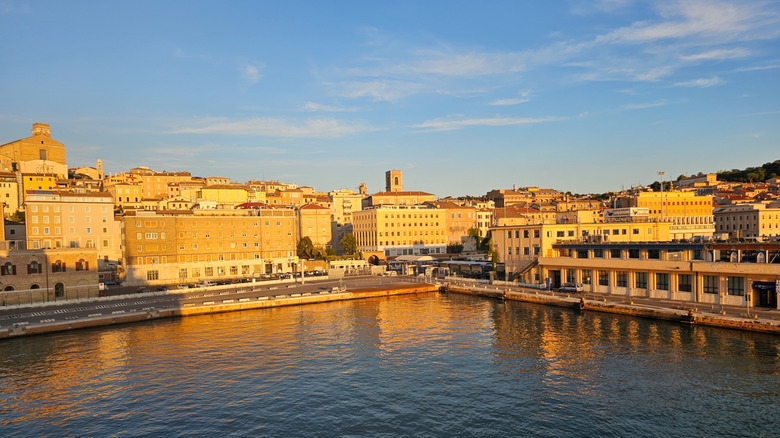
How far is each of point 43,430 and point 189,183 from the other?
116 meters

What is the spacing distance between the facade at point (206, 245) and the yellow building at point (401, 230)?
2229 centimetres

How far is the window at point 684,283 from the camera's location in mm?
41281

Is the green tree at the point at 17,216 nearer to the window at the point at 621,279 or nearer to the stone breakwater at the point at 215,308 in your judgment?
the stone breakwater at the point at 215,308

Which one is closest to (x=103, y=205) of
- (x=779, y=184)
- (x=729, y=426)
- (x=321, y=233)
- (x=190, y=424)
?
(x=321, y=233)

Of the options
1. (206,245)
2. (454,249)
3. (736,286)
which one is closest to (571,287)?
(736,286)

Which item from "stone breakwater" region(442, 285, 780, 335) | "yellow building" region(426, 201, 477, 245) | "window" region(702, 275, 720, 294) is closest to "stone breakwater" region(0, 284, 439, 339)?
"stone breakwater" region(442, 285, 780, 335)

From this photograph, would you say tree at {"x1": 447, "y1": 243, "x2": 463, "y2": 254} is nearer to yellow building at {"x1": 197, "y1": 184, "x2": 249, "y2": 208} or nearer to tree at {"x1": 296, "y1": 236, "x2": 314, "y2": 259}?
tree at {"x1": 296, "y1": 236, "x2": 314, "y2": 259}

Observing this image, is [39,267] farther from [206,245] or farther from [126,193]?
[126,193]

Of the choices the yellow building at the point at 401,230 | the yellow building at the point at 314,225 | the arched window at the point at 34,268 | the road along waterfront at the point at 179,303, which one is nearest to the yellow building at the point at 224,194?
the yellow building at the point at 314,225

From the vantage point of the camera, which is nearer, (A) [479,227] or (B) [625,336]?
(B) [625,336]

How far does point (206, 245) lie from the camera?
7294 cm

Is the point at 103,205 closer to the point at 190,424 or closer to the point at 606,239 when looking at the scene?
the point at 190,424

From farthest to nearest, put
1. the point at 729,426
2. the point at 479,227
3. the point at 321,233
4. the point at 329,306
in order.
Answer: the point at 479,227, the point at 321,233, the point at 329,306, the point at 729,426

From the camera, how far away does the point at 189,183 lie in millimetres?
129125
